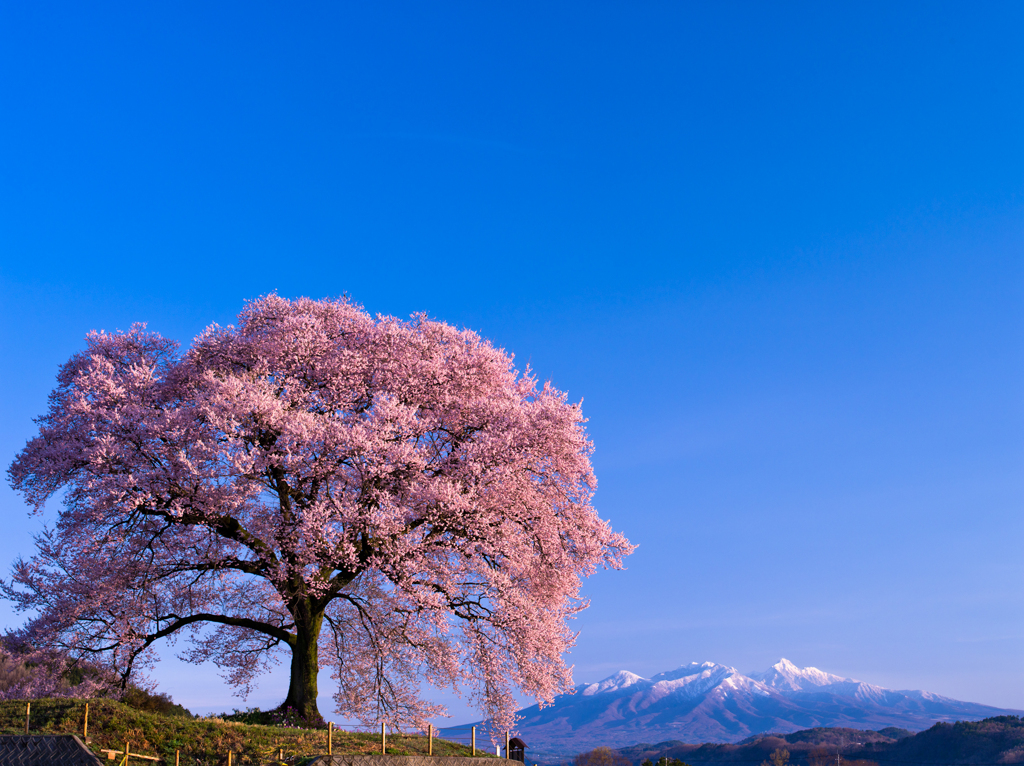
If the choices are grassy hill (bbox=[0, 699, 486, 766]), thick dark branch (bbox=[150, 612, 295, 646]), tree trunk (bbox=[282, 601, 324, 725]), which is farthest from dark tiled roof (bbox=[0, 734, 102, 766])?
tree trunk (bbox=[282, 601, 324, 725])

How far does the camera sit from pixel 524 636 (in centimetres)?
2719

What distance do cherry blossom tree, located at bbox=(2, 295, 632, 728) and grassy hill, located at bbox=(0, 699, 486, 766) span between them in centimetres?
316

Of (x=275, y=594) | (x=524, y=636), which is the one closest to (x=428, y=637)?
(x=524, y=636)

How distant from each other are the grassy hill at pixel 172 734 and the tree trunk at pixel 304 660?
9.53 ft

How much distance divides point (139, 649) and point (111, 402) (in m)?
8.13

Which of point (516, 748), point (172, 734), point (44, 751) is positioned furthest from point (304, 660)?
point (44, 751)

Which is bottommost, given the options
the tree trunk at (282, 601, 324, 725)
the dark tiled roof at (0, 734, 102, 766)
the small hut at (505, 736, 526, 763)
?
the small hut at (505, 736, 526, 763)

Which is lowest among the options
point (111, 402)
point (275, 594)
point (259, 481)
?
point (275, 594)

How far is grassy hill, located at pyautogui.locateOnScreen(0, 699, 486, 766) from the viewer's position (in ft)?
73.0

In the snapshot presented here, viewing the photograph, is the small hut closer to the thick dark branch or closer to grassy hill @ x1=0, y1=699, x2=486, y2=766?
grassy hill @ x1=0, y1=699, x2=486, y2=766

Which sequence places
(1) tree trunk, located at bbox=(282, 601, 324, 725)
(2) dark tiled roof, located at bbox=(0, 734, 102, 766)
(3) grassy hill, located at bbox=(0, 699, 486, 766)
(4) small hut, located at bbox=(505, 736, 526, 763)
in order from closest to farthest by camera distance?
(2) dark tiled roof, located at bbox=(0, 734, 102, 766) → (3) grassy hill, located at bbox=(0, 699, 486, 766) → (1) tree trunk, located at bbox=(282, 601, 324, 725) → (4) small hut, located at bbox=(505, 736, 526, 763)

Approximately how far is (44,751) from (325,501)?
9311 mm

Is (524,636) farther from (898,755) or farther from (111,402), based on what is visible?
(898,755)

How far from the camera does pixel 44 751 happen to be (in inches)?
813
